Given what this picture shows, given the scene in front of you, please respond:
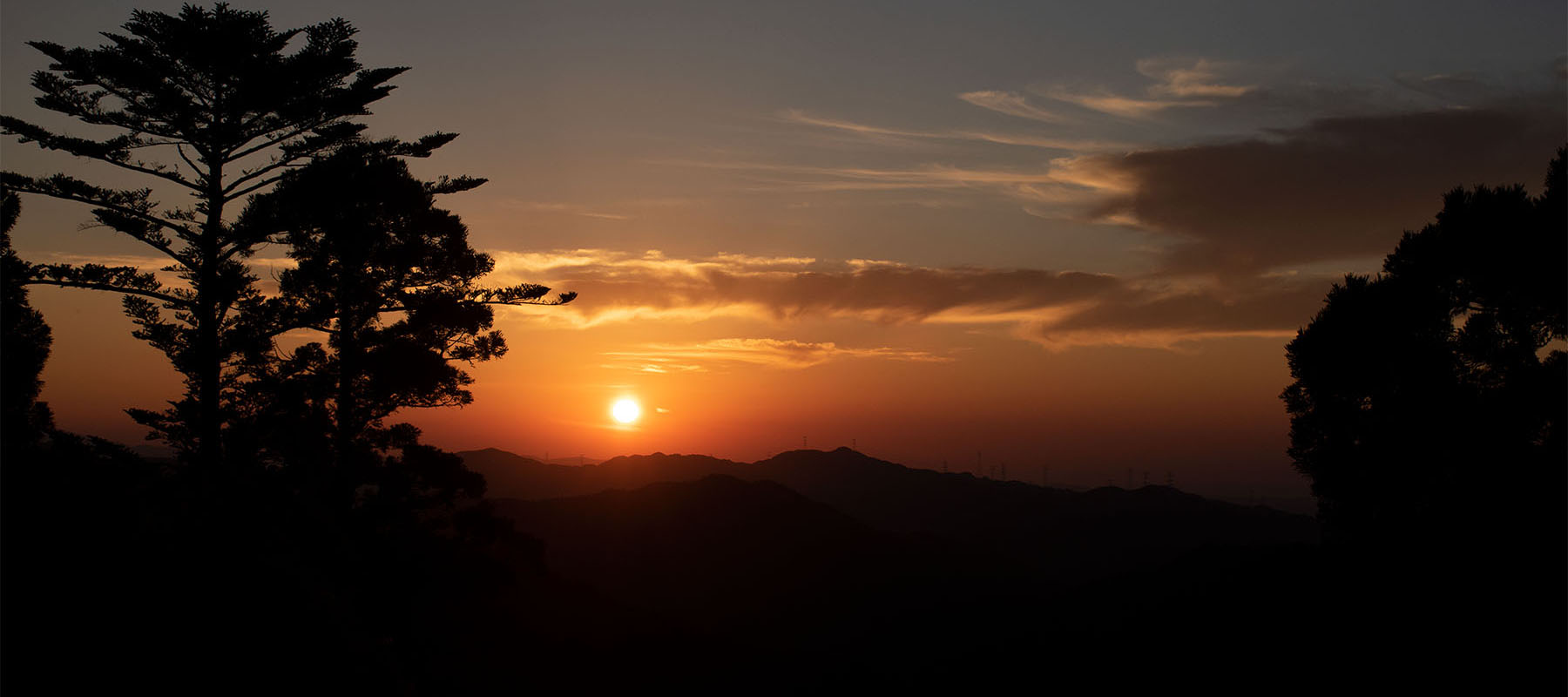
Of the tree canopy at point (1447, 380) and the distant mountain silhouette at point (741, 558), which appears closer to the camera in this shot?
the tree canopy at point (1447, 380)

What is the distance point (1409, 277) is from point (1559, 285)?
6.15 m

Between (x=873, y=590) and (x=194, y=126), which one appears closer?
(x=194, y=126)

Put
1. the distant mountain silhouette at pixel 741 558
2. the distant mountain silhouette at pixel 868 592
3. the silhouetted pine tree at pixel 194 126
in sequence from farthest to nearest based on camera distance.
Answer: the distant mountain silhouette at pixel 741 558 → the distant mountain silhouette at pixel 868 592 → the silhouetted pine tree at pixel 194 126

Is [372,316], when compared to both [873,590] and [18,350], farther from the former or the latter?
[873,590]

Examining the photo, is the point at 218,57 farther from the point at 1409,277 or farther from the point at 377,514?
the point at 1409,277

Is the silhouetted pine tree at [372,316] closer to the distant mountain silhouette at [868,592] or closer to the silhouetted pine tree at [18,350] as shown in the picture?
the silhouetted pine tree at [18,350]

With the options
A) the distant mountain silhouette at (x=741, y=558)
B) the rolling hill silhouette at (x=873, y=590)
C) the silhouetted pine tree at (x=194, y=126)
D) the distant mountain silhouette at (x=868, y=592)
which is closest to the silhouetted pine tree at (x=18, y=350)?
the silhouetted pine tree at (x=194, y=126)

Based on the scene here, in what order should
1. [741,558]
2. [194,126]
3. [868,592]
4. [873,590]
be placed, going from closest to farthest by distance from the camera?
[194,126]
[868,592]
[873,590]
[741,558]

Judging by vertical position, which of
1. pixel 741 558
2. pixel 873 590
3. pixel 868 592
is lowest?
pixel 868 592

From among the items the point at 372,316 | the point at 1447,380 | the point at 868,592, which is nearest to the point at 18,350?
the point at 372,316

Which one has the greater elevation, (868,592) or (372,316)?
(372,316)

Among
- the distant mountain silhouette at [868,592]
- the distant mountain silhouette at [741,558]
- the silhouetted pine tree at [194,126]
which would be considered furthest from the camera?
the distant mountain silhouette at [741,558]

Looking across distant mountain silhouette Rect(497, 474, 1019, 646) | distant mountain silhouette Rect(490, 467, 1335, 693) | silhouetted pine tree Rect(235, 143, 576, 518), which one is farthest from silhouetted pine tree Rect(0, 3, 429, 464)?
distant mountain silhouette Rect(497, 474, 1019, 646)

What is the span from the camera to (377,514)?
107ft
